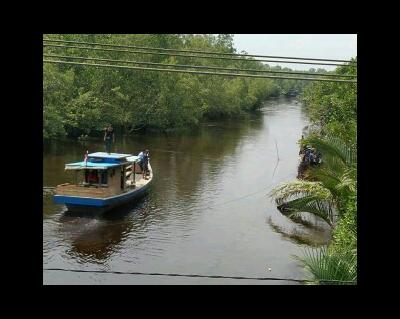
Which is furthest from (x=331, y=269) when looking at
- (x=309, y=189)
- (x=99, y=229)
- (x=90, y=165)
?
(x=90, y=165)

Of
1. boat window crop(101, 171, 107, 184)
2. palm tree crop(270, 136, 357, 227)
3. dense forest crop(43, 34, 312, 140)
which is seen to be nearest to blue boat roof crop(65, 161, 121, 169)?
boat window crop(101, 171, 107, 184)

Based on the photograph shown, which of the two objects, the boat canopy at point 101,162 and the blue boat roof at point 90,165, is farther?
the boat canopy at point 101,162

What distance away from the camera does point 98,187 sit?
68.7 feet

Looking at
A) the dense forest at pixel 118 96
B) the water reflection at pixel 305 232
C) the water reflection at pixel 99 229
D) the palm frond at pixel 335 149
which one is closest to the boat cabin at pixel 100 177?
the water reflection at pixel 99 229

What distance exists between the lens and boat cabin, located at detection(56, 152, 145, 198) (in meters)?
20.3

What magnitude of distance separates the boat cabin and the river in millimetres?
945

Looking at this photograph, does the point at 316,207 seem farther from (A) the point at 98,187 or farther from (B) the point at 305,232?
(A) the point at 98,187

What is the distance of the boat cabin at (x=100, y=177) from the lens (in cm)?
→ 2027

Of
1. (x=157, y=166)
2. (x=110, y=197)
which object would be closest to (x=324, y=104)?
(x=157, y=166)

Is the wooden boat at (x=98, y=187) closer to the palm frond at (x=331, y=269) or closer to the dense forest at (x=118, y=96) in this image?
the palm frond at (x=331, y=269)

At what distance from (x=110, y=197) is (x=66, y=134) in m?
17.7
